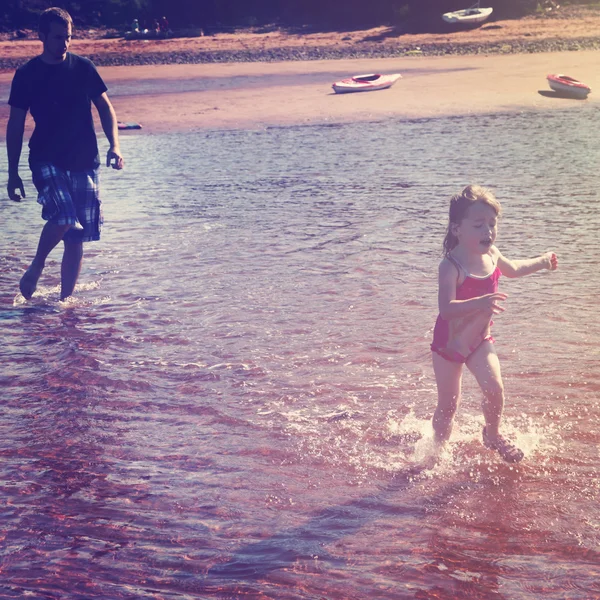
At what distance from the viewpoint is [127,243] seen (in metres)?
9.48

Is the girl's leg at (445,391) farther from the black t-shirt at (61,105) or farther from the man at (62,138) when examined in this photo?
the black t-shirt at (61,105)

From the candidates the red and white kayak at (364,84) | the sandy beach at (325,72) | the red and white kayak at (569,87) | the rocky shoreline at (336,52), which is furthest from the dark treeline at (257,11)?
the red and white kayak at (569,87)

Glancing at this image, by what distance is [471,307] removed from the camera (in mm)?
4164

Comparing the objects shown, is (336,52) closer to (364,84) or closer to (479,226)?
(364,84)

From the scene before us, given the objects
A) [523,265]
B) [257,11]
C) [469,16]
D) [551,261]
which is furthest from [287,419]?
[257,11]

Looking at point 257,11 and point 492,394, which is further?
point 257,11

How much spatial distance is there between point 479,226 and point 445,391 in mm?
834

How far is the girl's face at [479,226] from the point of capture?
4168 mm

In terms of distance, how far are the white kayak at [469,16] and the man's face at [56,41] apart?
38.1 meters

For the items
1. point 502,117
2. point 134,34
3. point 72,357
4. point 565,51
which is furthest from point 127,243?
point 134,34

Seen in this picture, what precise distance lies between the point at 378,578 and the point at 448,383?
1.21 m

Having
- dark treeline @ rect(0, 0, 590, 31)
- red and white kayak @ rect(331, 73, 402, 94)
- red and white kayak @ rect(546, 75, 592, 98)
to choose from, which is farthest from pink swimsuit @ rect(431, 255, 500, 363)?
dark treeline @ rect(0, 0, 590, 31)

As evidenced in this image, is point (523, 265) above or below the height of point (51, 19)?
below

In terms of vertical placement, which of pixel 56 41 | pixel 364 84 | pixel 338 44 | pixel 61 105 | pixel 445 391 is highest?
pixel 56 41
